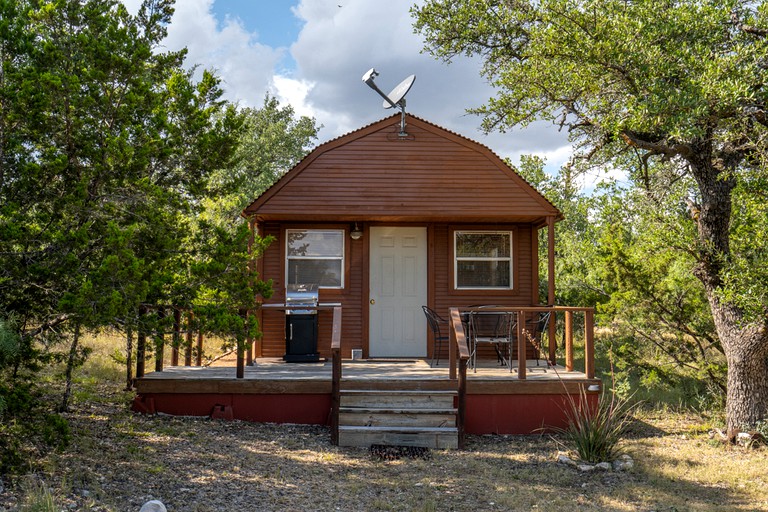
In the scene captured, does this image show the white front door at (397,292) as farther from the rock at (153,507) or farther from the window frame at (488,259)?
the rock at (153,507)

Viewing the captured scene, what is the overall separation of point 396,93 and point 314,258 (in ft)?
9.48

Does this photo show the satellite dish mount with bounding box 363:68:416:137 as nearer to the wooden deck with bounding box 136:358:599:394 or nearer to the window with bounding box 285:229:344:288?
the window with bounding box 285:229:344:288

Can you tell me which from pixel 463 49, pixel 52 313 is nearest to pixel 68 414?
pixel 52 313

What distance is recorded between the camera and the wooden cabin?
9.04 m

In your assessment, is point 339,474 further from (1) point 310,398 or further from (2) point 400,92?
(2) point 400,92

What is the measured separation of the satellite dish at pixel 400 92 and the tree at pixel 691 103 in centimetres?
138

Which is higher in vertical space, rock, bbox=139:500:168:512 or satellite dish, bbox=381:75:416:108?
satellite dish, bbox=381:75:416:108

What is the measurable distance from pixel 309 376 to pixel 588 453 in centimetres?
342

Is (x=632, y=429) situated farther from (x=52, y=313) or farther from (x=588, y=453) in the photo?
(x=52, y=313)

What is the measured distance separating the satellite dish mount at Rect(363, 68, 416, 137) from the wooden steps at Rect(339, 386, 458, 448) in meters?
4.22

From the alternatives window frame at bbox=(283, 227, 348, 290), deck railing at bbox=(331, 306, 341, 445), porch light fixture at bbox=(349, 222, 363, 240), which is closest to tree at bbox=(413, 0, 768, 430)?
porch light fixture at bbox=(349, 222, 363, 240)

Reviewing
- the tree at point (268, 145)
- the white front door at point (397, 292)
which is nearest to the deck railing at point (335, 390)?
the white front door at point (397, 292)

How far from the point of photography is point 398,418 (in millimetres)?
6855

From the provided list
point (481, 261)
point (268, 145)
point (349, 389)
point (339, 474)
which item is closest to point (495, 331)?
point (481, 261)
